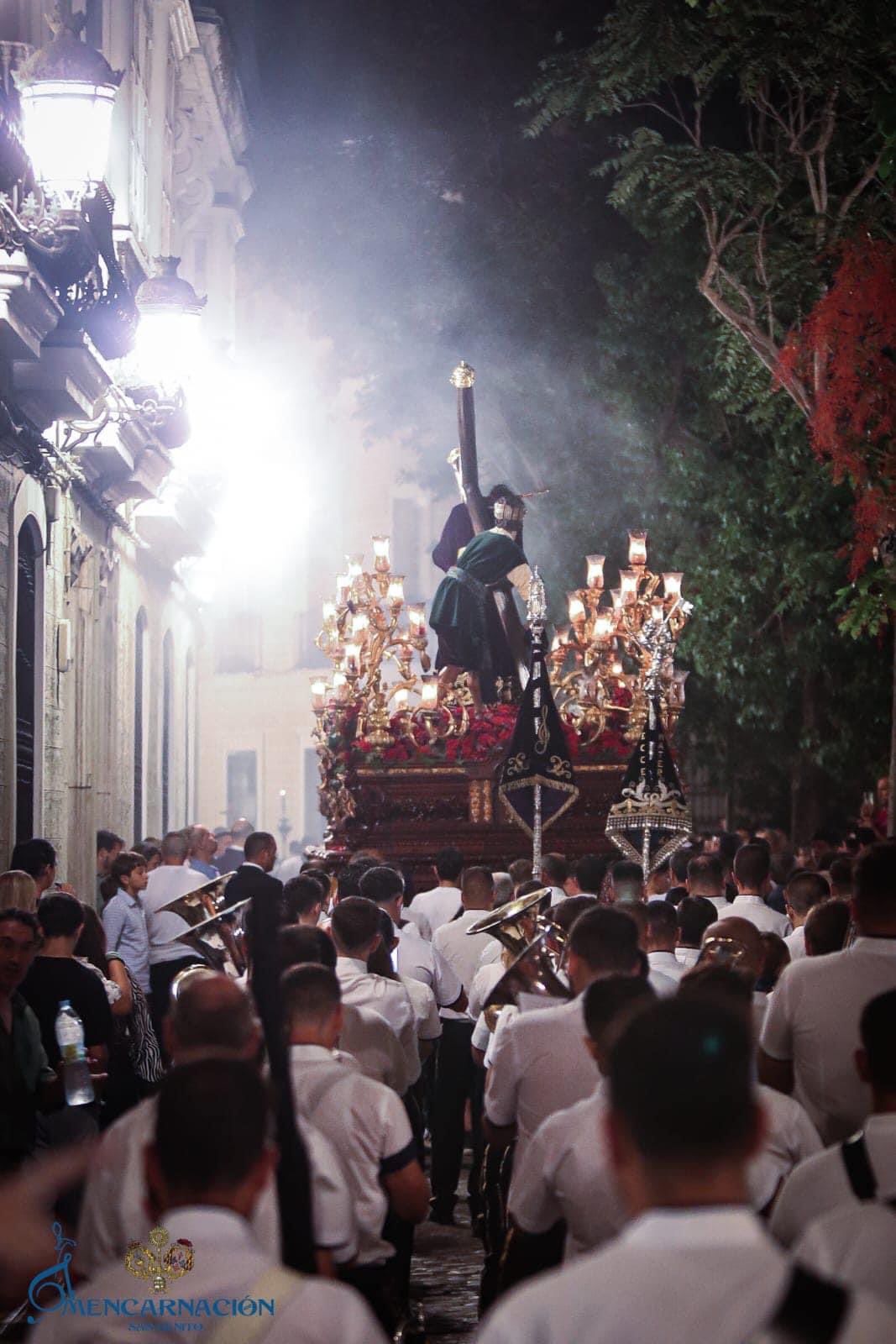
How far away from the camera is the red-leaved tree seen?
50.4 feet

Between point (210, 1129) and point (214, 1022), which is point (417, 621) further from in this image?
point (210, 1129)

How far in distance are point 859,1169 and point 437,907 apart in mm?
8082

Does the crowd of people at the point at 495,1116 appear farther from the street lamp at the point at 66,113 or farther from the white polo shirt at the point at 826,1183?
the street lamp at the point at 66,113

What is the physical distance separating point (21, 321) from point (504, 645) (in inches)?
286

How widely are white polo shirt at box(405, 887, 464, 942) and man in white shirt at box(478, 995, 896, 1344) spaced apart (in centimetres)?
875

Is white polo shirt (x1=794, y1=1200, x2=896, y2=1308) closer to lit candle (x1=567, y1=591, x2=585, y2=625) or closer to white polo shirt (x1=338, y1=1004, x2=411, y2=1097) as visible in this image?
white polo shirt (x1=338, y1=1004, x2=411, y2=1097)

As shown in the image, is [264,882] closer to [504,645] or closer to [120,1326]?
[120,1326]

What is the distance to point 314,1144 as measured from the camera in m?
4.41

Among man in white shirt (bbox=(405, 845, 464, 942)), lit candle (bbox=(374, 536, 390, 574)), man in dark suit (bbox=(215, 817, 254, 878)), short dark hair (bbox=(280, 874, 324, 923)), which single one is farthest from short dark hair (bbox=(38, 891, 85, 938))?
man in dark suit (bbox=(215, 817, 254, 878))

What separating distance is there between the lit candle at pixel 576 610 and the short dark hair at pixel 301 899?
9.33m

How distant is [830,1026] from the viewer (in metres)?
5.84

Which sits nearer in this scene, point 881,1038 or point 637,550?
point 881,1038

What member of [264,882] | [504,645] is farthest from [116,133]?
[264,882]

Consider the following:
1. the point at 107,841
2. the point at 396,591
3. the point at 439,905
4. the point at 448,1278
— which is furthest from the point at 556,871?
the point at 396,591
